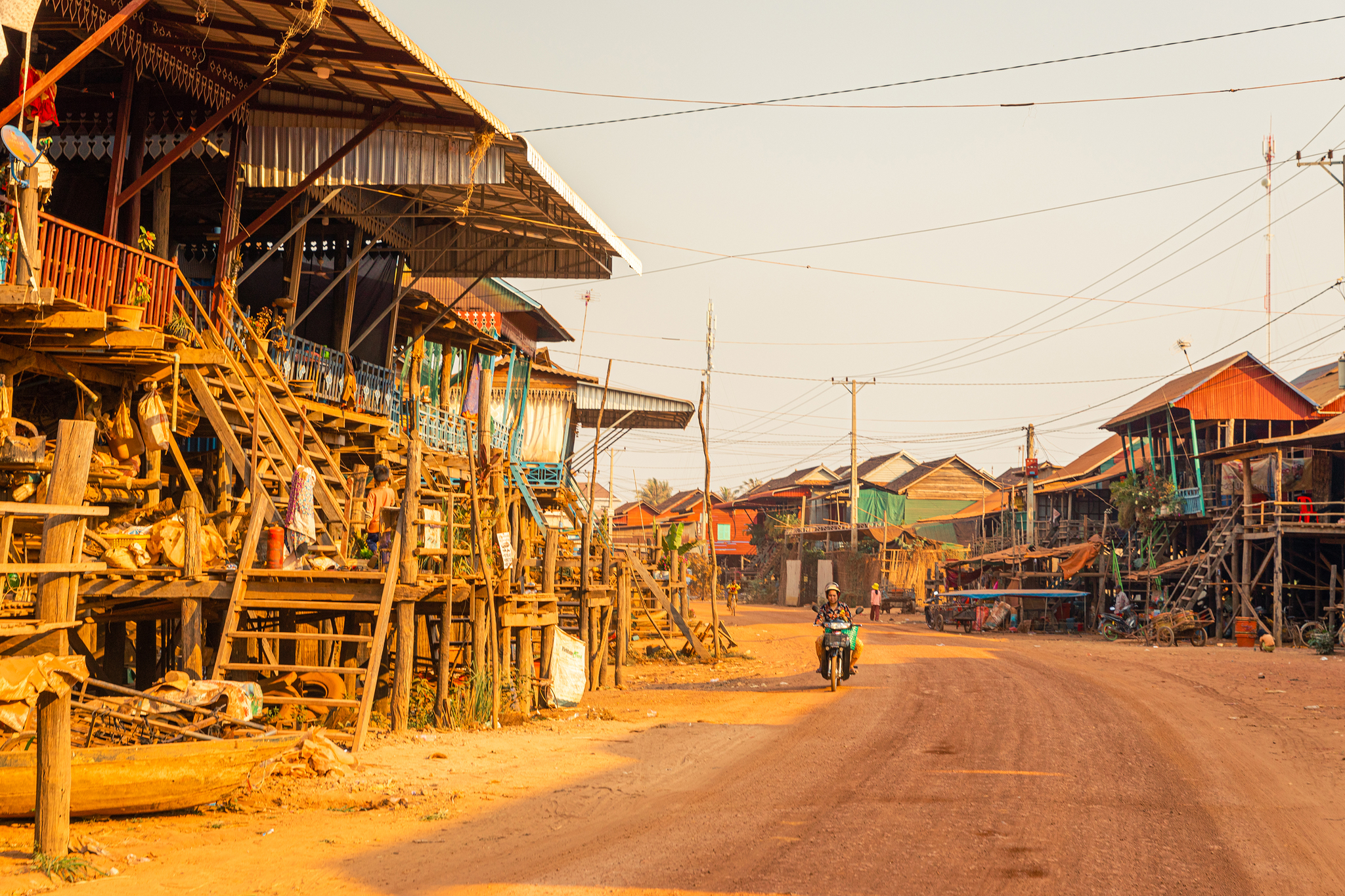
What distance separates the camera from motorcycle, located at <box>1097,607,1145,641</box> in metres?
31.8

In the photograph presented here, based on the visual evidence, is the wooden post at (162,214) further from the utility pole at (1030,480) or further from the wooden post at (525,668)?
the utility pole at (1030,480)

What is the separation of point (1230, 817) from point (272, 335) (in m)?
15.3

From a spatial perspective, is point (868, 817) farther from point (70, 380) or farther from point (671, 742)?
point (70, 380)

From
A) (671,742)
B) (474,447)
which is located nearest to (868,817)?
(671,742)

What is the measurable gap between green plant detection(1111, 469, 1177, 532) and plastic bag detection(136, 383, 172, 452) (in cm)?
3154

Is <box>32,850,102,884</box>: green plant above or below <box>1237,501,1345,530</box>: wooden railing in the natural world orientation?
below

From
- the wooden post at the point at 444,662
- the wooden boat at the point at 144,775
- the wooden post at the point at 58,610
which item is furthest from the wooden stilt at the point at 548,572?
the wooden post at the point at 58,610

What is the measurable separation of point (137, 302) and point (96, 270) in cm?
70

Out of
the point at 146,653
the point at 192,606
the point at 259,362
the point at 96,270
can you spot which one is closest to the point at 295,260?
the point at 259,362

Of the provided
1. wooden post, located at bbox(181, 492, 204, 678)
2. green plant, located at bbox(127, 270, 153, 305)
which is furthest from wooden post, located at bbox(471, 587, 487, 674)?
green plant, located at bbox(127, 270, 153, 305)

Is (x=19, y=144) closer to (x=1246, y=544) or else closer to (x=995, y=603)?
(x=1246, y=544)

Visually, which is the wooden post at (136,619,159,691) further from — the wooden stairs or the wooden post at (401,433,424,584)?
the wooden post at (401,433,424,584)

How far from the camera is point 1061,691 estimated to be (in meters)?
16.2

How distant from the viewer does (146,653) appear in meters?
14.5
